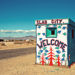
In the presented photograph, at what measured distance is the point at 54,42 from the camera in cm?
1061

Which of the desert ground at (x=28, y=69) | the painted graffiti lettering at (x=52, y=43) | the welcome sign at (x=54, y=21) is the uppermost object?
the welcome sign at (x=54, y=21)

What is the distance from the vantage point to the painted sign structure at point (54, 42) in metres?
10.4

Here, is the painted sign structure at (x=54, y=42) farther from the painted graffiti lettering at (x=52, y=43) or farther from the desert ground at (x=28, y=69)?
the desert ground at (x=28, y=69)

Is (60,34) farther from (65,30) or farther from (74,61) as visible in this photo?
(74,61)

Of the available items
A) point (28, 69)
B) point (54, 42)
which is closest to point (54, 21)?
point (54, 42)

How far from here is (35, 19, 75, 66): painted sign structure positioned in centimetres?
1037

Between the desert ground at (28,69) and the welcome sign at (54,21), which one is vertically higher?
the welcome sign at (54,21)

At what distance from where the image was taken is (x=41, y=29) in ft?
36.2

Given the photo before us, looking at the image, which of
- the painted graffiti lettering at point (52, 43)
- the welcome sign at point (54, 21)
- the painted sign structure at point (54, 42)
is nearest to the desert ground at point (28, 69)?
the painted sign structure at point (54, 42)

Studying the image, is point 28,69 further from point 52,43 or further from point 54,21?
point 54,21

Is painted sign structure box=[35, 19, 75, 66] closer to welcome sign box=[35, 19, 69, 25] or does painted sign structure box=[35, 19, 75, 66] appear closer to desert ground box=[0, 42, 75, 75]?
welcome sign box=[35, 19, 69, 25]

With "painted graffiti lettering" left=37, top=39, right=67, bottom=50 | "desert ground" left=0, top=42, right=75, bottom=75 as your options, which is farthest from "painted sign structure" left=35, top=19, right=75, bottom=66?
"desert ground" left=0, top=42, right=75, bottom=75

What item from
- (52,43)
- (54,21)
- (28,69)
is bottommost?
(28,69)

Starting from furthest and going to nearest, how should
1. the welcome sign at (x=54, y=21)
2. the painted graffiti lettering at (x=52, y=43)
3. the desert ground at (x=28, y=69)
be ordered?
the painted graffiti lettering at (x=52, y=43)
the welcome sign at (x=54, y=21)
the desert ground at (x=28, y=69)
